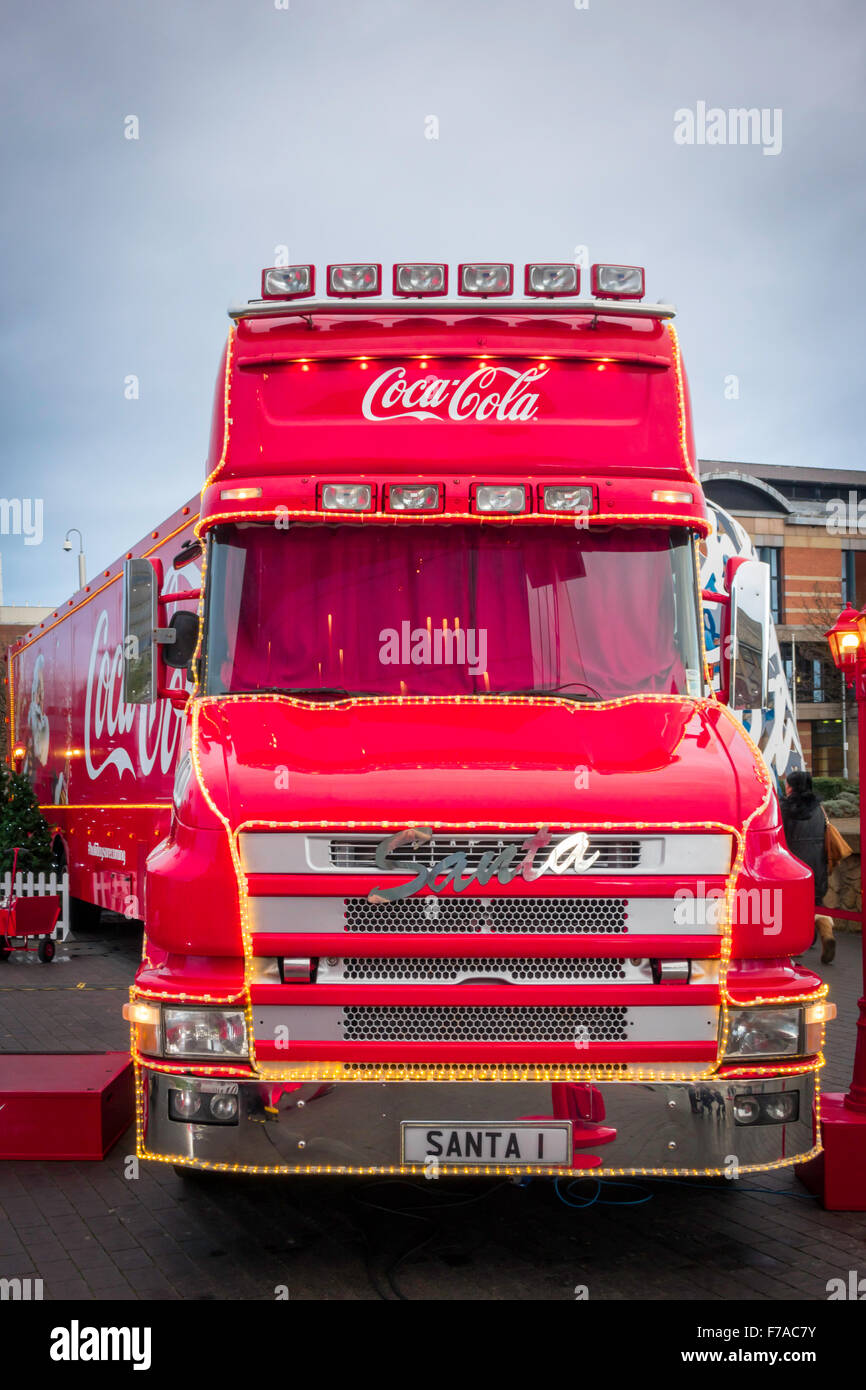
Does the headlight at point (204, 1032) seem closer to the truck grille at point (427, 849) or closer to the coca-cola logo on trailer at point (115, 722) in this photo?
the truck grille at point (427, 849)

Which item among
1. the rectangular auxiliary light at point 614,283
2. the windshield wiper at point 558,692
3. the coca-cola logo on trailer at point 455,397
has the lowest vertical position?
the windshield wiper at point 558,692

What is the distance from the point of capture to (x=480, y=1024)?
13.9ft

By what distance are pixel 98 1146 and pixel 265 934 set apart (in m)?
2.91

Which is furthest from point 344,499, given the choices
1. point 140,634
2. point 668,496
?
point 668,496

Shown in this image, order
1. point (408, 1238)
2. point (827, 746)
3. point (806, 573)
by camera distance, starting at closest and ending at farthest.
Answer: point (408, 1238) < point (806, 573) < point (827, 746)

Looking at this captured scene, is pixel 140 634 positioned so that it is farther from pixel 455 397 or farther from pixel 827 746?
pixel 827 746

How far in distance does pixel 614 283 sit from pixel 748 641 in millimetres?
1771

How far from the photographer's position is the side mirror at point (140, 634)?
5.88 m

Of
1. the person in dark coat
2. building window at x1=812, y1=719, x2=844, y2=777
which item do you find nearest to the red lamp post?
the person in dark coat

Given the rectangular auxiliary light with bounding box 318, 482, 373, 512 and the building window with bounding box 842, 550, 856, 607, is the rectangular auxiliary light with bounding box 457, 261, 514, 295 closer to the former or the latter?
the rectangular auxiliary light with bounding box 318, 482, 373, 512

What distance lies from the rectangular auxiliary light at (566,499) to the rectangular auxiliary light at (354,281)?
1.34 metres

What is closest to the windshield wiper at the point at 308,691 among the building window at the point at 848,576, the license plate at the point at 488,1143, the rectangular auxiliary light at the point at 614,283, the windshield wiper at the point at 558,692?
the windshield wiper at the point at 558,692

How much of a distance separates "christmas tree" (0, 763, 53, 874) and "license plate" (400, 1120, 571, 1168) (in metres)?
12.2
